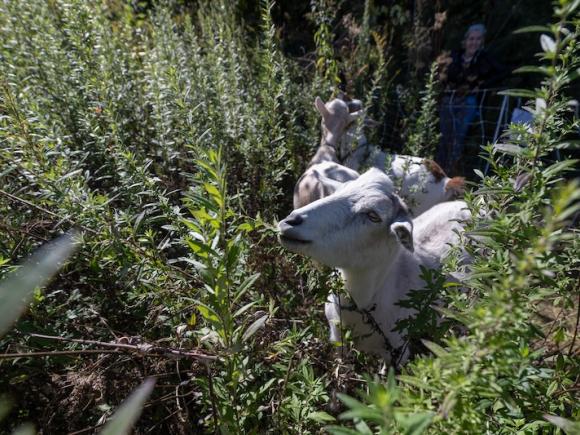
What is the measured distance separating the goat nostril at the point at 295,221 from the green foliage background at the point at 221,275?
0.10 m

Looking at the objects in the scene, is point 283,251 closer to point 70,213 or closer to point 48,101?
point 70,213

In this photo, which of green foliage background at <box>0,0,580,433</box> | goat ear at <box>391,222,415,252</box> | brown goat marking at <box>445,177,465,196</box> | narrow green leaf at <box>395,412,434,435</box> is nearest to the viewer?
narrow green leaf at <box>395,412,434,435</box>

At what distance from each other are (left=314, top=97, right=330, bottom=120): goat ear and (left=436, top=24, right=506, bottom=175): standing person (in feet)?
9.16

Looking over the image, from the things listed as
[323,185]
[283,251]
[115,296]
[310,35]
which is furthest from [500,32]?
[115,296]

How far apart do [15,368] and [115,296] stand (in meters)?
0.52

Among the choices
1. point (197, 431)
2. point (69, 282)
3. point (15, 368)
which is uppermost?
point (69, 282)

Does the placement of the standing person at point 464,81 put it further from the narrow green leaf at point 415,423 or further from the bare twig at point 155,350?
the narrow green leaf at point 415,423

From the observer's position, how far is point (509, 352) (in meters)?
0.91

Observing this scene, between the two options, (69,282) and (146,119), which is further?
(146,119)

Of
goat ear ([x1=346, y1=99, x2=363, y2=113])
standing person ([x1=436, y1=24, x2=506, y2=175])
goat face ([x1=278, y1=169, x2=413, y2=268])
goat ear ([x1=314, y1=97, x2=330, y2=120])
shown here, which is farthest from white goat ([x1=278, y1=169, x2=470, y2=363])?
standing person ([x1=436, y1=24, x2=506, y2=175])

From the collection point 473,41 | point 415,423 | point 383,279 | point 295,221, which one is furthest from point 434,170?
point 415,423

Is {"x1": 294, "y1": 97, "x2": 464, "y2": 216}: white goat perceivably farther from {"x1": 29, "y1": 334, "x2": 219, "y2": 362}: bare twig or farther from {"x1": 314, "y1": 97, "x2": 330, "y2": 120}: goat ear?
{"x1": 29, "y1": 334, "x2": 219, "y2": 362}: bare twig

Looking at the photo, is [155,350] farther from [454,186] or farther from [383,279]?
[454,186]

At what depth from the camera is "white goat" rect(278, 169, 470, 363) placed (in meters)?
2.14
